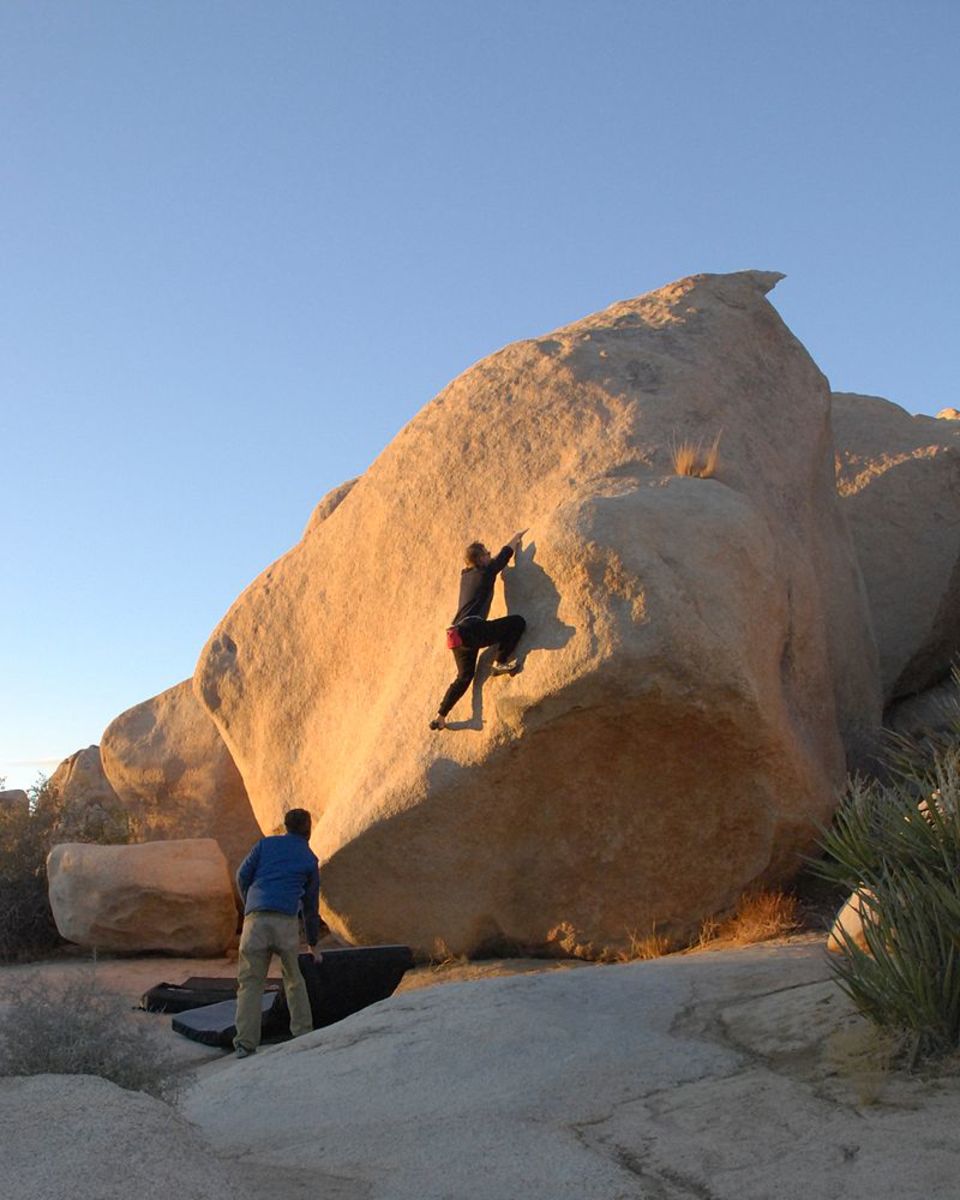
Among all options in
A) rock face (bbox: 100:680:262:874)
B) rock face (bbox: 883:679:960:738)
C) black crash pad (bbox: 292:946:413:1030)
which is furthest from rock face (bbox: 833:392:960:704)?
rock face (bbox: 100:680:262:874)

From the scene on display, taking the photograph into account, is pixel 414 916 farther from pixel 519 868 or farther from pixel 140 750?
pixel 140 750

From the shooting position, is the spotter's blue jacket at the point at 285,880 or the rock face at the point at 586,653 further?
the rock face at the point at 586,653

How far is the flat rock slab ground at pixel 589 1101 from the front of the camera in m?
4.41

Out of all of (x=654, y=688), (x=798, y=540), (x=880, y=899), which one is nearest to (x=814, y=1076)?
(x=880, y=899)

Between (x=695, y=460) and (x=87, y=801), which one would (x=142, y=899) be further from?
(x=695, y=460)

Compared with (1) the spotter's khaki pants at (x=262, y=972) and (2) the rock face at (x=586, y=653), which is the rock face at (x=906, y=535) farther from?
(1) the spotter's khaki pants at (x=262, y=972)

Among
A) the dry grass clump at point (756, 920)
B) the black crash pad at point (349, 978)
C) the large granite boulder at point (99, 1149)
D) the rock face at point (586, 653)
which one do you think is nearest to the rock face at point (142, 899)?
the rock face at point (586, 653)

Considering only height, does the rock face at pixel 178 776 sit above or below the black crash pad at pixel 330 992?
above

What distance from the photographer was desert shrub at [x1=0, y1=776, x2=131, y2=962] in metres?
16.0

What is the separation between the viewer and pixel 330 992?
9547 millimetres

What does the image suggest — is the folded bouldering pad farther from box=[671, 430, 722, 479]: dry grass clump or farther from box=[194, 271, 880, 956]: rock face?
box=[671, 430, 722, 479]: dry grass clump

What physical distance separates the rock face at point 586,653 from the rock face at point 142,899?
68.0 inches

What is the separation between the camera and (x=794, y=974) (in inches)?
290

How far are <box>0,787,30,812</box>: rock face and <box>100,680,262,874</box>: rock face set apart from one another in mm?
1415
